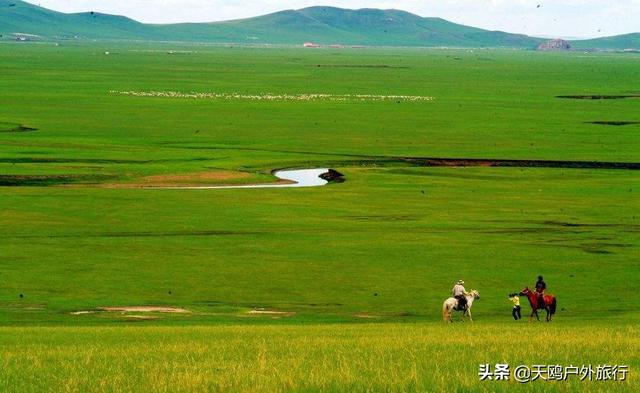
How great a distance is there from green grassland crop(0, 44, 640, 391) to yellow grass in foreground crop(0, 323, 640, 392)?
78 millimetres

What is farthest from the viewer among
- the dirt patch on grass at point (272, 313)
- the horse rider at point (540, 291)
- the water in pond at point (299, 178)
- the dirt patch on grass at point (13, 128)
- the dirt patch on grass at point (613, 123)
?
the dirt patch on grass at point (613, 123)

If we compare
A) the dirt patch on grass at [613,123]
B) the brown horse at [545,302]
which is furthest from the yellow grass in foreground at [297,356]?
the dirt patch on grass at [613,123]

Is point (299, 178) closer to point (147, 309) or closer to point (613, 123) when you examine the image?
point (147, 309)

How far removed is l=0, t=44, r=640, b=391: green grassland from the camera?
20547 mm

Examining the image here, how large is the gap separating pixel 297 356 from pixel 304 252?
23.1 meters

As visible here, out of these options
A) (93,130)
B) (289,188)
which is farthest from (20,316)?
(93,130)

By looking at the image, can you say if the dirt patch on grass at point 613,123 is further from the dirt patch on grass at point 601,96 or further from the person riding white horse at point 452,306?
the person riding white horse at point 452,306

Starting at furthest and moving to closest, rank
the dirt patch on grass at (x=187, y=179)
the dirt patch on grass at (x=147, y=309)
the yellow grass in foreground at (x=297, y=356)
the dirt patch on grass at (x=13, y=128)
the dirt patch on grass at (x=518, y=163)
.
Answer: the dirt patch on grass at (x=13, y=128)
the dirt patch on grass at (x=518, y=163)
the dirt patch on grass at (x=187, y=179)
the dirt patch on grass at (x=147, y=309)
the yellow grass in foreground at (x=297, y=356)

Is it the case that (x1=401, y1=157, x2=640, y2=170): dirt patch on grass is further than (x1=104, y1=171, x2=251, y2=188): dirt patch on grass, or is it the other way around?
(x1=401, y1=157, x2=640, y2=170): dirt patch on grass

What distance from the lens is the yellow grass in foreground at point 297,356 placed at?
55.7 ft

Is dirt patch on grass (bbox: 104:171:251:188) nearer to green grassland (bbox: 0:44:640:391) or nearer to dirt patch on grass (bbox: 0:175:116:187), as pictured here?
green grassland (bbox: 0:44:640:391)

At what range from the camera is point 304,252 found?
146ft

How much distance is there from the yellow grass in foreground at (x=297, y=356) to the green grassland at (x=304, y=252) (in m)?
0.08

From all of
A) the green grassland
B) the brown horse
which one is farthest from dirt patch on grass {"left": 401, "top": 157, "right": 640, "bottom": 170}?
the brown horse
